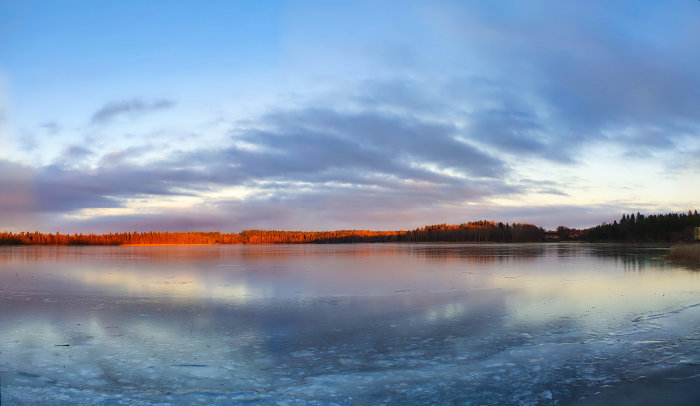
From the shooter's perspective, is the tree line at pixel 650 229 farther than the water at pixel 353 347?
Yes

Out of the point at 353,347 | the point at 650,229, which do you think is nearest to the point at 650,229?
the point at 650,229

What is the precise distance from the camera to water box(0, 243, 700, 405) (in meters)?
5.52

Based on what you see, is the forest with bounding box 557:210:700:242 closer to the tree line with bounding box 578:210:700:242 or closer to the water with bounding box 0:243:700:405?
the tree line with bounding box 578:210:700:242

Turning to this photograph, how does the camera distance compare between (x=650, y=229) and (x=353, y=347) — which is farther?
(x=650, y=229)

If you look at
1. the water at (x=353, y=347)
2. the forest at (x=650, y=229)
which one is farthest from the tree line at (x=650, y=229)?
the water at (x=353, y=347)

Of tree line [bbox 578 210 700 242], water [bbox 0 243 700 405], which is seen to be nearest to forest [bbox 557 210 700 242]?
tree line [bbox 578 210 700 242]

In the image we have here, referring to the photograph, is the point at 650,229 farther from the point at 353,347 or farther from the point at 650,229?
the point at 353,347

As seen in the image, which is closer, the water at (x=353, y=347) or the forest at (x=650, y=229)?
the water at (x=353, y=347)

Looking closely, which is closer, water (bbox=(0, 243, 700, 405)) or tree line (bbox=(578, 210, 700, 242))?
water (bbox=(0, 243, 700, 405))

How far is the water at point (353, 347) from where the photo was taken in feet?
18.1

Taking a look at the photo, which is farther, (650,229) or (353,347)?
(650,229)

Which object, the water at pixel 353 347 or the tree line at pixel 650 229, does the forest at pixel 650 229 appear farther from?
the water at pixel 353 347

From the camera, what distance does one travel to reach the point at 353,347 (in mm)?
7559

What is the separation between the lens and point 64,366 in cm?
→ 662
